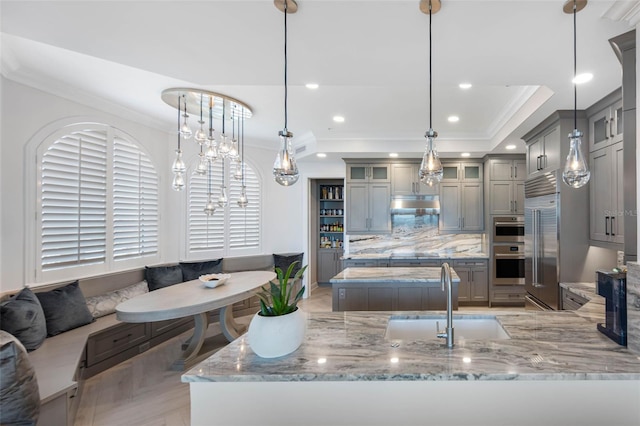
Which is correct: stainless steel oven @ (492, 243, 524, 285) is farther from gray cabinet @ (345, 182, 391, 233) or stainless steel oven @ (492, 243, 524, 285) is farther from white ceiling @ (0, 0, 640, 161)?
white ceiling @ (0, 0, 640, 161)

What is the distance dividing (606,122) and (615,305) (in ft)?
6.13

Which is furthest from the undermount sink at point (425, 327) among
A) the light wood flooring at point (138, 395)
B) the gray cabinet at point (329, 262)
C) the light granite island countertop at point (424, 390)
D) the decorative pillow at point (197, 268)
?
the gray cabinet at point (329, 262)

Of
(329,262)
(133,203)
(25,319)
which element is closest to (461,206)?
(329,262)

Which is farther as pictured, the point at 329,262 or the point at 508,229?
the point at 329,262

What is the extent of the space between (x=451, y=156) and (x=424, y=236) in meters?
1.49

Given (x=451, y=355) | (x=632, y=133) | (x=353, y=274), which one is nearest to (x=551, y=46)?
(x=632, y=133)

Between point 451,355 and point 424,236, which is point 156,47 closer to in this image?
point 451,355

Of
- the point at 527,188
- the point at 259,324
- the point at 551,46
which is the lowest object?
the point at 259,324

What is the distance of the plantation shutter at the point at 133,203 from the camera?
3.68 m

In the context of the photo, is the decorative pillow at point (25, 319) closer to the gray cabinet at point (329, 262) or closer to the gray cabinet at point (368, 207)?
the gray cabinet at point (368, 207)

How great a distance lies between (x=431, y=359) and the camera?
1367 millimetres

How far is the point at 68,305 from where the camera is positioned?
287 centimetres

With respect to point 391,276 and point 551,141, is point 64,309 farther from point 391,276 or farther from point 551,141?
point 551,141

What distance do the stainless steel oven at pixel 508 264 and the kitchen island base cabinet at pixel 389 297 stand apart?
7.43 feet
